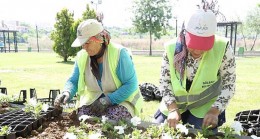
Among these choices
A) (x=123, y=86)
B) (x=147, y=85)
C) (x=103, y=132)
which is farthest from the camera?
(x=147, y=85)

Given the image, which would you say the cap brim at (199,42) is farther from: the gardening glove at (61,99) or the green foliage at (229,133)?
the gardening glove at (61,99)

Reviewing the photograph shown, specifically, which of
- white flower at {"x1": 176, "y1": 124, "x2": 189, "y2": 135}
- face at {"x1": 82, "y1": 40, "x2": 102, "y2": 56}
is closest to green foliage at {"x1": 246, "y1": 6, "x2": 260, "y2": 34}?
face at {"x1": 82, "y1": 40, "x2": 102, "y2": 56}

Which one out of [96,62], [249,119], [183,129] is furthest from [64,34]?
[183,129]

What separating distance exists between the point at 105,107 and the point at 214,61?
3.48 ft

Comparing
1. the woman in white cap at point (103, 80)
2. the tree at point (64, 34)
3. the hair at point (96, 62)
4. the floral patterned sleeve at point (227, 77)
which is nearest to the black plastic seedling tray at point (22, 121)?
the woman in white cap at point (103, 80)

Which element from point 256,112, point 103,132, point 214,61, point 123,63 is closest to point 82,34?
point 123,63

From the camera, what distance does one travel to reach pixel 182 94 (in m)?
2.53

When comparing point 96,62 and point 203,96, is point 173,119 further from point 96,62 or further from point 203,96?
point 96,62

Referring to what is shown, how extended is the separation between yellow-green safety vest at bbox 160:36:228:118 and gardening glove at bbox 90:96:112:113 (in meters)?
0.51

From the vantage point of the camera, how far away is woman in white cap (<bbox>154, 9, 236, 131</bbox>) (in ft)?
6.99

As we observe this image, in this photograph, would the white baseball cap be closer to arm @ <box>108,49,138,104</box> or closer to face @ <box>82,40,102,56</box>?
face @ <box>82,40,102,56</box>

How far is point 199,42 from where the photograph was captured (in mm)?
2125

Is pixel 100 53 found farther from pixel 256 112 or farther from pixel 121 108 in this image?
pixel 256 112

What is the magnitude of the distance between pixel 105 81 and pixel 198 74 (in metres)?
0.91
